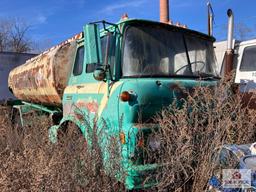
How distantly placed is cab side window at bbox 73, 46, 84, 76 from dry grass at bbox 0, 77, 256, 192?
1.58m

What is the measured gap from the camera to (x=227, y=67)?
7207mm

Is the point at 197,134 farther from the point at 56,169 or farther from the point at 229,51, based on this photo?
the point at 229,51

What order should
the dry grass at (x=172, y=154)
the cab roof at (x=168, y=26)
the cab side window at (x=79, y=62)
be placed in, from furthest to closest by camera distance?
the cab side window at (x=79, y=62) < the cab roof at (x=168, y=26) < the dry grass at (x=172, y=154)

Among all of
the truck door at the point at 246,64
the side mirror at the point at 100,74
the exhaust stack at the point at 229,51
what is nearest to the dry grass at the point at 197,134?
the side mirror at the point at 100,74

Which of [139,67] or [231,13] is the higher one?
[231,13]

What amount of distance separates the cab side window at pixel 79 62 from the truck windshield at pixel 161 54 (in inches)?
47.9

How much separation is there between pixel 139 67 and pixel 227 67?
335 cm

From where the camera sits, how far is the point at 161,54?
4617mm

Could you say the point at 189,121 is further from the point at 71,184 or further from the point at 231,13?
the point at 231,13

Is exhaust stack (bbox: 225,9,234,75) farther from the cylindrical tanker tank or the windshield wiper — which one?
the cylindrical tanker tank

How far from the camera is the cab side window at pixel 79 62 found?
5493 mm

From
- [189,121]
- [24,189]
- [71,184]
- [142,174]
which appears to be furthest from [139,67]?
[24,189]

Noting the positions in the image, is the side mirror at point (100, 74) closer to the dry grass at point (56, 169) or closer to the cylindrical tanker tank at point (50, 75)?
the dry grass at point (56, 169)

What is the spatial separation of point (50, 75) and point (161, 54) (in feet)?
8.25
